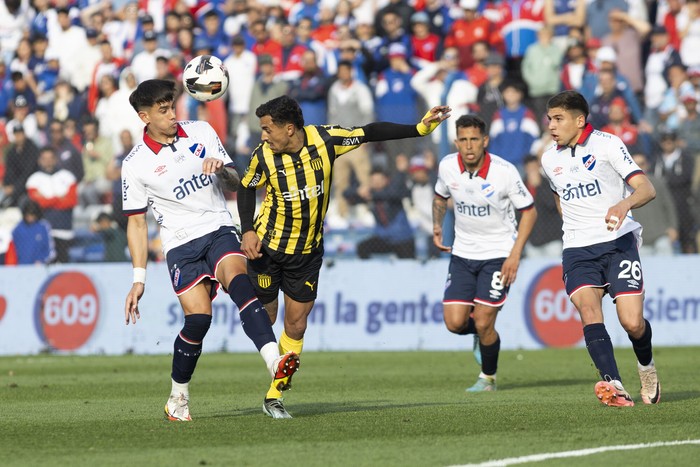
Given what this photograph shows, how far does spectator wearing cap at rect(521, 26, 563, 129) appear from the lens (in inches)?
751

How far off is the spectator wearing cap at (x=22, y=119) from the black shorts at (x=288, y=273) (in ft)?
40.3

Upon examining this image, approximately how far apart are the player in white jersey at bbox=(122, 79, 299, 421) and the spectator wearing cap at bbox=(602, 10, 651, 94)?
12.4 m

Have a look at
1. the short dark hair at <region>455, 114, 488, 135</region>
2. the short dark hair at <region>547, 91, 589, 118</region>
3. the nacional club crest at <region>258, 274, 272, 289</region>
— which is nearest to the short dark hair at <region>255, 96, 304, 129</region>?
the nacional club crest at <region>258, 274, 272, 289</region>

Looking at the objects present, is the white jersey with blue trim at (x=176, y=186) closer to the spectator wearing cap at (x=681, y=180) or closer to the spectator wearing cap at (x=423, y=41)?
the spectator wearing cap at (x=681, y=180)

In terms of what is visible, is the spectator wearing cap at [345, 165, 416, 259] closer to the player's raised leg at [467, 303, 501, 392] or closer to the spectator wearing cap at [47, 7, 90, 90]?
the player's raised leg at [467, 303, 501, 392]

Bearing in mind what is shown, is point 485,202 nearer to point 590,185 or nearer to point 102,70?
point 590,185

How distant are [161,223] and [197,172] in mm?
476

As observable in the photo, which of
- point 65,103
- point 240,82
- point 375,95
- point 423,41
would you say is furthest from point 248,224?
point 65,103

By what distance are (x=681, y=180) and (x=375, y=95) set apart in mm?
5212

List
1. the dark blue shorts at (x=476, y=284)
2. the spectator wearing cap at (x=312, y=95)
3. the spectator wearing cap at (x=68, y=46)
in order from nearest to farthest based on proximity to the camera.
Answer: the dark blue shorts at (x=476, y=284)
the spectator wearing cap at (x=312, y=95)
the spectator wearing cap at (x=68, y=46)

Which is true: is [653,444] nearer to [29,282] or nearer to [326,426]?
[326,426]

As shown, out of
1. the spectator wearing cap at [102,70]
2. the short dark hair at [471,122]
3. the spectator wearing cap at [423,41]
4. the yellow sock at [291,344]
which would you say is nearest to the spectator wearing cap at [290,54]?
the spectator wearing cap at [423,41]

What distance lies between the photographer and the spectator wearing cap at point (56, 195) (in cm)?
1880

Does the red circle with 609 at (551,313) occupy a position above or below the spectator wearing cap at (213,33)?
below
